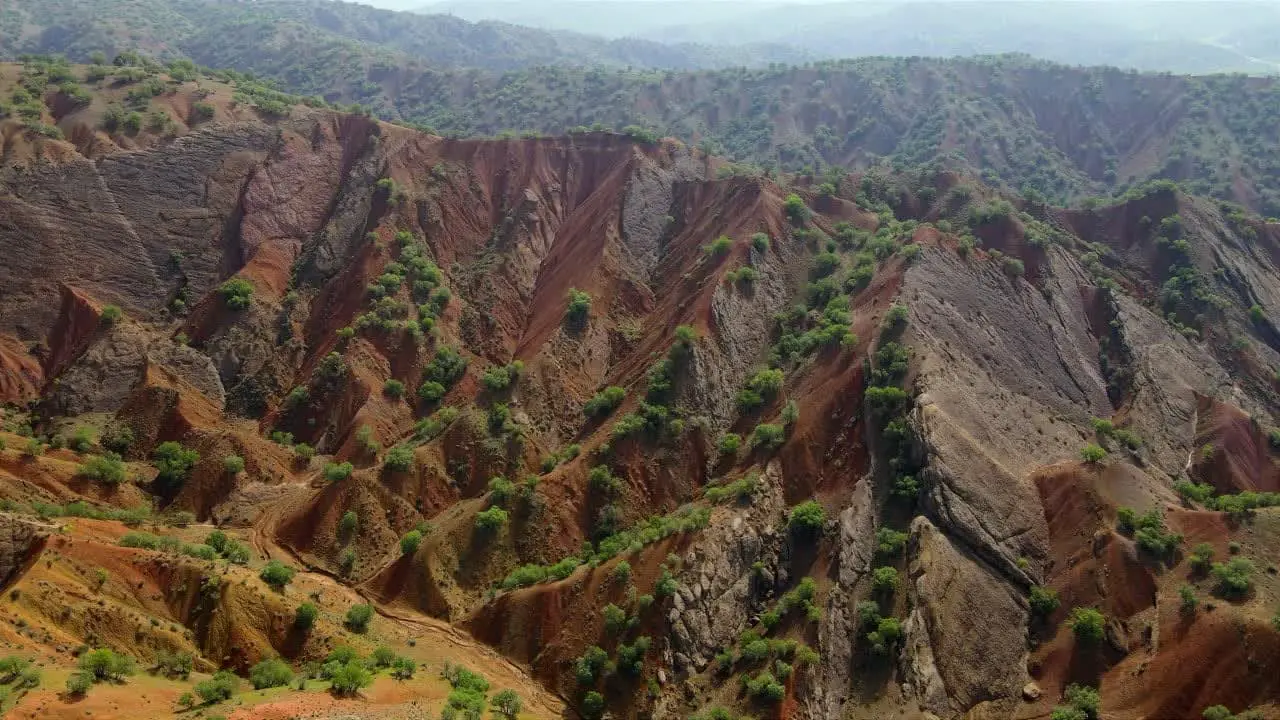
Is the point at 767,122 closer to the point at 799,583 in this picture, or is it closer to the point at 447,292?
the point at 447,292

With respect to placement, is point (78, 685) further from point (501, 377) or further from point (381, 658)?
point (501, 377)

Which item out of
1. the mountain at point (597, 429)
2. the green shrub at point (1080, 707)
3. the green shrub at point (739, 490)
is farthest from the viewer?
the green shrub at point (739, 490)

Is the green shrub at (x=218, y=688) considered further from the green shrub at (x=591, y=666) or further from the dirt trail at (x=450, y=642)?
the green shrub at (x=591, y=666)

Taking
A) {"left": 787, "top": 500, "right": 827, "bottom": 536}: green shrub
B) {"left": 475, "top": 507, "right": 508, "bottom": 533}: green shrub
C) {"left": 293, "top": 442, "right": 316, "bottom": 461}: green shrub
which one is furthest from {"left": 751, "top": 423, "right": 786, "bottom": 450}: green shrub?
{"left": 293, "top": 442, "right": 316, "bottom": 461}: green shrub

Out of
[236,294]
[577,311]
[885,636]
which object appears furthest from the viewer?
[577,311]

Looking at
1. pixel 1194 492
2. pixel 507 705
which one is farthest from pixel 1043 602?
pixel 507 705

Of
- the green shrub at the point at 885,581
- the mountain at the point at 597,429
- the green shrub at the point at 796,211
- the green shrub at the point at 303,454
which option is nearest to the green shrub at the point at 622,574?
the mountain at the point at 597,429
